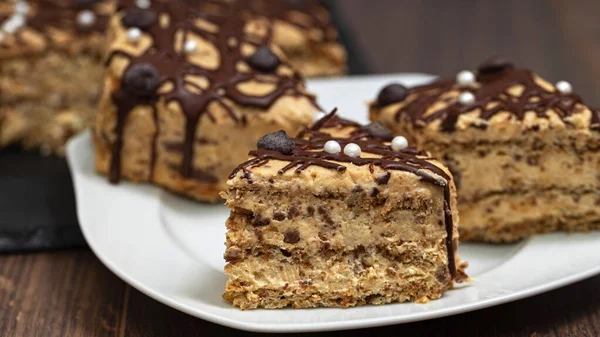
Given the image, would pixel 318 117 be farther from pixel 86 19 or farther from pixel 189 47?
pixel 86 19

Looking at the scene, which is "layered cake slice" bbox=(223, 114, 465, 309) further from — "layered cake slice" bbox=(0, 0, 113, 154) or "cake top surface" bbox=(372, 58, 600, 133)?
"layered cake slice" bbox=(0, 0, 113, 154)

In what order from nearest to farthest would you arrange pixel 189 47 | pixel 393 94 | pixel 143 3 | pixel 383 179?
pixel 383 179
pixel 393 94
pixel 189 47
pixel 143 3

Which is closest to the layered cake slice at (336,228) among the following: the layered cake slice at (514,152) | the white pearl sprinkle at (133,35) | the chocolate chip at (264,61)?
the layered cake slice at (514,152)

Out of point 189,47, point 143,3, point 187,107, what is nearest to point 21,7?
point 143,3

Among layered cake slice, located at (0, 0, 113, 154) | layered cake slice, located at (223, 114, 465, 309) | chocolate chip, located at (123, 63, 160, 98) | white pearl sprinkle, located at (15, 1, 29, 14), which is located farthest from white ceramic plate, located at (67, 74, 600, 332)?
white pearl sprinkle, located at (15, 1, 29, 14)

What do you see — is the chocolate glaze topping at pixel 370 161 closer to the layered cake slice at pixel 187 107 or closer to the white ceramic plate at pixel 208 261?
the white ceramic plate at pixel 208 261

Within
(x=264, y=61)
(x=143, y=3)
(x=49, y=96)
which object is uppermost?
(x=264, y=61)

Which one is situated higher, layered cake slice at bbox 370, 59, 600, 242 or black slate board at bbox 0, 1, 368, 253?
layered cake slice at bbox 370, 59, 600, 242
